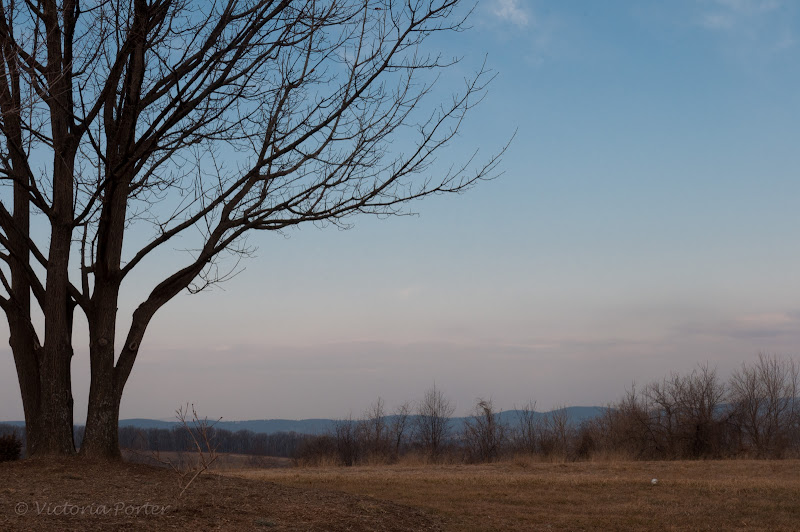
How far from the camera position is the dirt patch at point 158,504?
5438 millimetres

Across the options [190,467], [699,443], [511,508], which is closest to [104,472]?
[190,467]

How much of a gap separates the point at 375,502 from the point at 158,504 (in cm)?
294

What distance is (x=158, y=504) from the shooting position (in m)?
6.07

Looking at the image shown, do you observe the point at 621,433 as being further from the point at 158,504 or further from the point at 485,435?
the point at 158,504

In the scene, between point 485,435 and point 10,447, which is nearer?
point 10,447

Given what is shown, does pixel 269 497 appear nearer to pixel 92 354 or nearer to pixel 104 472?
pixel 104 472

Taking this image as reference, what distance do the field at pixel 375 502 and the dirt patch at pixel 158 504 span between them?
0.5 inches

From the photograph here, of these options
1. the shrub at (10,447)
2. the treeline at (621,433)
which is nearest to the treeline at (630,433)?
the treeline at (621,433)

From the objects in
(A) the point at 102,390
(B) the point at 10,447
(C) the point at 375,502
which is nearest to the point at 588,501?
(C) the point at 375,502

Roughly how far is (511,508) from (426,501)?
1.33 m

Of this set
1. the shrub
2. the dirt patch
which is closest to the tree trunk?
the dirt patch

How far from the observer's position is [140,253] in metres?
8.84

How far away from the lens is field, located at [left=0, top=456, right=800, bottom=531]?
18.9 feet

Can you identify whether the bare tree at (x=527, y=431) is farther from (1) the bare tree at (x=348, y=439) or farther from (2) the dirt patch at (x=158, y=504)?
(2) the dirt patch at (x=158, y=504)
